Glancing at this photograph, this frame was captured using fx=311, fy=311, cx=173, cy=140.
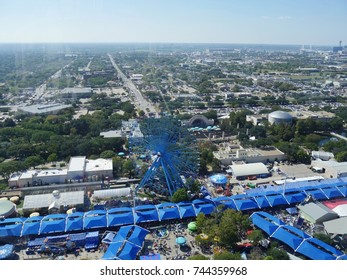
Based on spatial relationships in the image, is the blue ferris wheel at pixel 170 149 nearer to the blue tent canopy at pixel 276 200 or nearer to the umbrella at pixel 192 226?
the umbrella at pixel 192 226

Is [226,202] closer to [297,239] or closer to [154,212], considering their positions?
[154,212]

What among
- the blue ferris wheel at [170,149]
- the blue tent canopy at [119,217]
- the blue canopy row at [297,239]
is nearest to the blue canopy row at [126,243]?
the blue tent canopy at [119,217]

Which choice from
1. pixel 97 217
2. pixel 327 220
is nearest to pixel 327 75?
pixel 327 220

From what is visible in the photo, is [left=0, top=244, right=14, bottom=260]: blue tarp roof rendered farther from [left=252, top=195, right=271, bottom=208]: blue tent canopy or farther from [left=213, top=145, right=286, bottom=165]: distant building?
[left=213, top=145, right=286, bottom=165]: distant building

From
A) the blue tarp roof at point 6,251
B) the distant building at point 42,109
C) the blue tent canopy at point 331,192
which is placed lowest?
the blue tarp roof at point 6,251

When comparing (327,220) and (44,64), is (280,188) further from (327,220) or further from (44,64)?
(44,64)

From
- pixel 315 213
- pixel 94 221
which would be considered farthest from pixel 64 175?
pixel 315 213
